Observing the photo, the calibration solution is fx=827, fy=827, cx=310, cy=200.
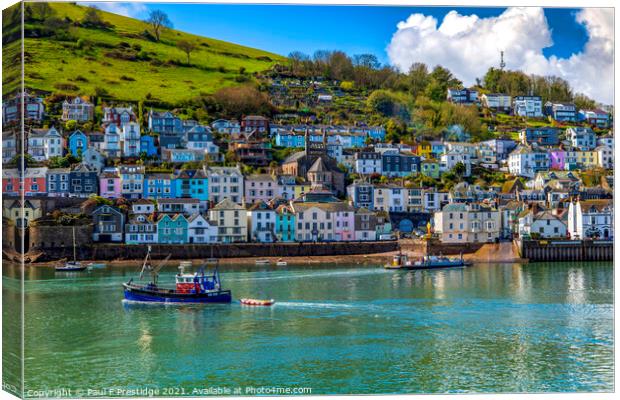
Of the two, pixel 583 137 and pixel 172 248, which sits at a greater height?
pixel 583 137

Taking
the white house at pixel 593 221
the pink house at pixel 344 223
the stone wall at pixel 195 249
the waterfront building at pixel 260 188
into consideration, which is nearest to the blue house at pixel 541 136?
the white house at pixel 593 221

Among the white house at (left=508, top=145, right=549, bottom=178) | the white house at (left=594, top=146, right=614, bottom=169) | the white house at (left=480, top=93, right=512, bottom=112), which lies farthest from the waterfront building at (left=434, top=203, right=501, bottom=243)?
the white house at (left=480, top=93, right=512, bottom=112)

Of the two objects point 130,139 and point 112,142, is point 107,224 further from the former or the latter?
point 130,139

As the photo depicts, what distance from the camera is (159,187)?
3903cm

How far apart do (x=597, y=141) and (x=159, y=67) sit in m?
28.8

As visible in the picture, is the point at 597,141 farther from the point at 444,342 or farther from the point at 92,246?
the point at 444,342

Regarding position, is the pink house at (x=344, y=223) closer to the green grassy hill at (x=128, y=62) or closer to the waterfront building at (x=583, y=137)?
the green grassy hill at (x=128, y=62)

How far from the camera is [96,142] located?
42.8 m

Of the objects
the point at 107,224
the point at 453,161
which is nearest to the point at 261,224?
the point at 107,224

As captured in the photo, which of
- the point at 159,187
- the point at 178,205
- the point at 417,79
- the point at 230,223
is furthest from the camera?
the point at 417,79

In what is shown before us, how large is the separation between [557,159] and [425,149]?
771 centimetres

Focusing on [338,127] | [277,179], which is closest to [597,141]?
[338,127]

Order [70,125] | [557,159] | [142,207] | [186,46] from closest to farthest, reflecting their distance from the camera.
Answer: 1. [142,207]
2. [70,125]
3. [557,159]
4. [186,46]

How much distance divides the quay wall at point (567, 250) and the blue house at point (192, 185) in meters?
14.8
